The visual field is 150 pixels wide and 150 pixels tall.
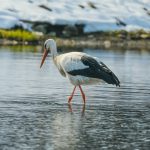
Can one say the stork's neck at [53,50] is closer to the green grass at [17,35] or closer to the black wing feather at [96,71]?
the black wing feather at [96,71]

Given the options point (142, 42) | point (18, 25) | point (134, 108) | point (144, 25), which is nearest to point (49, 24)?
point (18, 25)

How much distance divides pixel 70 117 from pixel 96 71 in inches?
97.5

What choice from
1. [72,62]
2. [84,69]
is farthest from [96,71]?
[72,62]

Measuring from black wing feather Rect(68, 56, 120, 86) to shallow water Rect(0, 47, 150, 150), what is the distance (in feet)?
2.56

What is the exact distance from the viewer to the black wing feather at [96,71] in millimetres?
20516

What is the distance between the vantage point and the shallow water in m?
15.1

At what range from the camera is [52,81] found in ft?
97.1

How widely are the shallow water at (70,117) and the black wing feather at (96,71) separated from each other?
30.7 inches

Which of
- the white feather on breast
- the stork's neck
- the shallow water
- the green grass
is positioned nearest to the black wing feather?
the white feather on breast

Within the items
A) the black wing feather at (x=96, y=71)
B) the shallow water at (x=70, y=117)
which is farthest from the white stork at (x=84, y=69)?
the shallow water at (x=70, y=117)

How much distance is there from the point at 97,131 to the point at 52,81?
1332 centimetres

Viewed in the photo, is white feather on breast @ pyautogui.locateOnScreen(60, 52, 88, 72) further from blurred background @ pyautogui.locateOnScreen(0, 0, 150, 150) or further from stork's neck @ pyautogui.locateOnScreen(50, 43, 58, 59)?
blurred background @ pyautogui.locateOnScreen(0, 0, 150, 150)

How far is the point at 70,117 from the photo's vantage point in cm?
1861

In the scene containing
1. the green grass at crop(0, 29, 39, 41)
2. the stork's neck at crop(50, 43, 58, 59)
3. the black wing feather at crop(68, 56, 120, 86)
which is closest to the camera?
the black wing feather at crop(68, 56, 120, 86)
